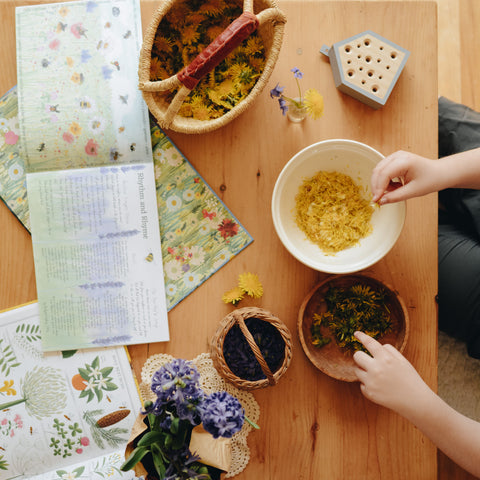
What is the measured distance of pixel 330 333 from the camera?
91cm

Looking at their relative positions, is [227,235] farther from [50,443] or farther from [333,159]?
[50,443]

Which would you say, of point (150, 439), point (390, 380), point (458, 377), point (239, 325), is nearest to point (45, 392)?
point (150, 439)

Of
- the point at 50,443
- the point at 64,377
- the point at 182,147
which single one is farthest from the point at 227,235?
the point at 50,443

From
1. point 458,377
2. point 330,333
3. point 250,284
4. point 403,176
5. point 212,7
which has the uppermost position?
point 212,7

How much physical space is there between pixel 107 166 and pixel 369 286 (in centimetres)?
64

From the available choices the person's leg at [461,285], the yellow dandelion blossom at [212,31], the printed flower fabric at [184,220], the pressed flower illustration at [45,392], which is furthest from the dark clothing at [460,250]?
the pressed flower illustration at [45,392]

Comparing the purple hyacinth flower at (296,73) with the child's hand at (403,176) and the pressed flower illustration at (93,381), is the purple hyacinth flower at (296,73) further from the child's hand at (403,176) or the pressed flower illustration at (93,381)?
the pressed flower illustration at (93,381)

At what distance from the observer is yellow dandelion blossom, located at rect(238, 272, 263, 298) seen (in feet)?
2.93

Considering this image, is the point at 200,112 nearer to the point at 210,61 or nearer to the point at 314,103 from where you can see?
the point at 210,61

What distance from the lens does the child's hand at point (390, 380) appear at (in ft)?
2.61

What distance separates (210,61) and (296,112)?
0.75ft

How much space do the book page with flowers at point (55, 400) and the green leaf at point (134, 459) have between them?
0.83ft

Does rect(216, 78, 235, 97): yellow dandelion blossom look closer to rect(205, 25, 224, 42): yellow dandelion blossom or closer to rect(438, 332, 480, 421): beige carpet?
rect(205, 25, 224, 42): yellow dandelion blossom

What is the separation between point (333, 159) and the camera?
874 mm
